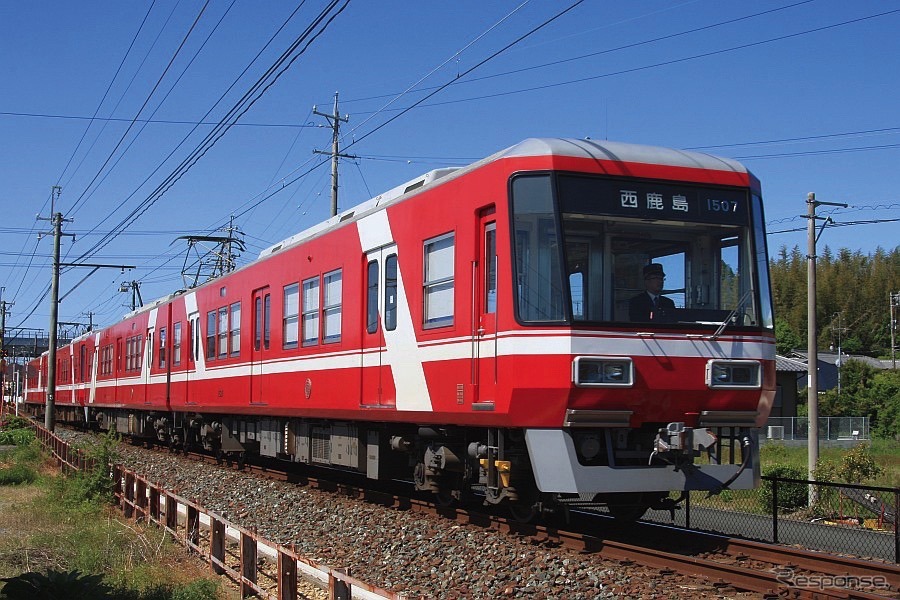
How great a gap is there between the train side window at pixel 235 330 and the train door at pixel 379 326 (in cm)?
572

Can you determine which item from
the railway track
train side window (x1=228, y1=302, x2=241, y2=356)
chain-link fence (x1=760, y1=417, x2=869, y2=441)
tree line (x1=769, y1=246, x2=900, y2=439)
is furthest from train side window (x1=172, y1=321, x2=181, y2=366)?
tree line (x1=769, y1=246, x2=900, y2=439)

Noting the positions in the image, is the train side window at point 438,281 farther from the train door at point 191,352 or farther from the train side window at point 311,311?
the train door at point 191,352

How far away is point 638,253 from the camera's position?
8.90m

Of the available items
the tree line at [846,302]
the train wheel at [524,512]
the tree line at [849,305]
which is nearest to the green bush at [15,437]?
the train wheel at [524,512]

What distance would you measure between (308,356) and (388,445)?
215 centimetres

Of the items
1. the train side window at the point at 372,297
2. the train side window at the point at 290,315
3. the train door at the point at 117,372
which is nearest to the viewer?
the train side window at the point at 372,297

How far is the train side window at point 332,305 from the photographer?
12530 millimetres

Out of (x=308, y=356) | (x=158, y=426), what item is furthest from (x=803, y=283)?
(x=308, y=356)

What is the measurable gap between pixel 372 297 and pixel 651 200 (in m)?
3.84

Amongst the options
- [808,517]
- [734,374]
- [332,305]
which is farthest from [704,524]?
[332,305]

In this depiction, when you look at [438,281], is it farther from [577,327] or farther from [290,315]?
[290,315]

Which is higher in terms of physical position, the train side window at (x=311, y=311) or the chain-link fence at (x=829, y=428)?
the train side window at (x=311, y=311)

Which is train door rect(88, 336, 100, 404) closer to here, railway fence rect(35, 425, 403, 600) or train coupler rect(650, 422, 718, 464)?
railway fence rect(35, 425, 403, 600)

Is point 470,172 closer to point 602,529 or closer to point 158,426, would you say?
point 602,529
